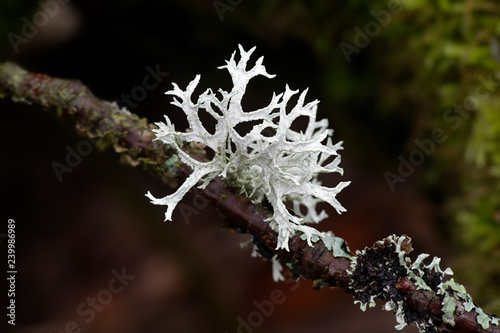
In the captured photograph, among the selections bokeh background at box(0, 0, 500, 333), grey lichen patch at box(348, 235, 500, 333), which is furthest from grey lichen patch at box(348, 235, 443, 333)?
bokeh background at box(0, 0, 500, 333)

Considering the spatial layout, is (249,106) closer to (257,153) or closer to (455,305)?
(257,153)

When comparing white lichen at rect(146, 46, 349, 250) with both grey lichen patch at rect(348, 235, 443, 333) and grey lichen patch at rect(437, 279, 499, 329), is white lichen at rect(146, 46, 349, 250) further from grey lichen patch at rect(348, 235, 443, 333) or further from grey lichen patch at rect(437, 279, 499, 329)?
grey lichen patch at rect(437, 279, 499, 329)

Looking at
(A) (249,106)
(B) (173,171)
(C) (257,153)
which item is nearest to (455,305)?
(C) (257,153)

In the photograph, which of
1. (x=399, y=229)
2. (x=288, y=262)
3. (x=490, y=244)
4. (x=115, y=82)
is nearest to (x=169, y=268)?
(x=115, y=82)

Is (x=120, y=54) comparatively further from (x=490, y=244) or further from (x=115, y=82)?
(x=490, y=244)

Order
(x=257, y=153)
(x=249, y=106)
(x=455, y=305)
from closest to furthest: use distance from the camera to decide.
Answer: (x=455, y=305) → (x=257, y=153) → (x=249, y=106)
